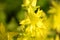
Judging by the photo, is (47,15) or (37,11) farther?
(47,15)

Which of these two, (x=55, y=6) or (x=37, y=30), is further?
(x=55, y=6)

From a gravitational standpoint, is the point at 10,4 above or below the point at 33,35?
above

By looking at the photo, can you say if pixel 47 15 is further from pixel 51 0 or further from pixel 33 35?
pixel 33 35

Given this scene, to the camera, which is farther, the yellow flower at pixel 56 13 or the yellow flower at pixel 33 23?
the yellow flower at pixel 56 13

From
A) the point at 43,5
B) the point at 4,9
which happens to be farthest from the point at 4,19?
the point at 43,5

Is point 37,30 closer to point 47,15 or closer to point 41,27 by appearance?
point 41,27

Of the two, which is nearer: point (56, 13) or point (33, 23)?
point (33, 23)

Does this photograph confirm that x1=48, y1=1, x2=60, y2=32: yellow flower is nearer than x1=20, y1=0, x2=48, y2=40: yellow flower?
No

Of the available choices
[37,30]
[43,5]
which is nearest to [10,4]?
[43,5]

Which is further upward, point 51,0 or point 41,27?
point 51,0
